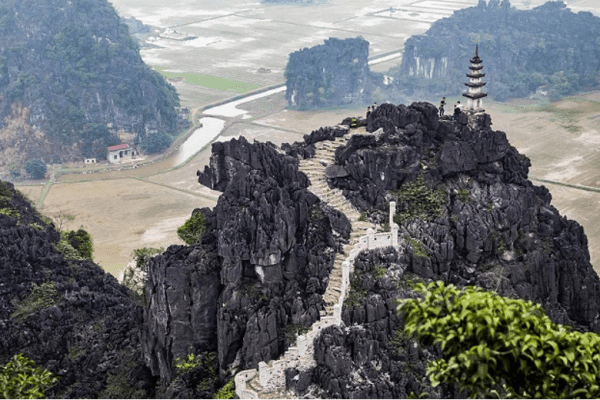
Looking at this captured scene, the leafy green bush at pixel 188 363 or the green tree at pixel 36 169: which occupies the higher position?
the leafy green bush at pixel 188 363

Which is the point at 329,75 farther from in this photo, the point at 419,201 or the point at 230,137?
the point at 419,201

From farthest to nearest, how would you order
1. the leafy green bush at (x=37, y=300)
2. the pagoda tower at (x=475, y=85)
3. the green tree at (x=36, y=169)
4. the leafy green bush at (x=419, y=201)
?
1. the green tree at (x=36, y=169)
2. the pagoda tower at (x=475, y=85)
3. the leafy green bush at (x=37, y=300)
4. the leafy green bush at (x=419, y=201)

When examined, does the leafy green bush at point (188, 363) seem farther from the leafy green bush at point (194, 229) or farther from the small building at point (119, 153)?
the small building at point (119, 153)

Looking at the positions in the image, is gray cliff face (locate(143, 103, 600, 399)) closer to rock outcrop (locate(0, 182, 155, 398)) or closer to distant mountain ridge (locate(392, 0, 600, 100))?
rock outcrop (locate(0, 182, 155, 398))

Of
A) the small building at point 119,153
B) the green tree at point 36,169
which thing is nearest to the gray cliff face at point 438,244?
the green tree at point 36,169

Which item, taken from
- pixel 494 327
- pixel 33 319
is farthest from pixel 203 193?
pixel 494 327

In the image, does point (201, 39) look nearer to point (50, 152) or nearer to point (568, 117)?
point (50, 152)

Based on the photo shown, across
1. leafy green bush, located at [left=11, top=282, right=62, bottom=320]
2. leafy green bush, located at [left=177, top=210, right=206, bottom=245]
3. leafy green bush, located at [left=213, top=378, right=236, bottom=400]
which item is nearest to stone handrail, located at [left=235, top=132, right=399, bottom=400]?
leafy green bush, located at [left=213, top=378, right=236, bottom=400]
